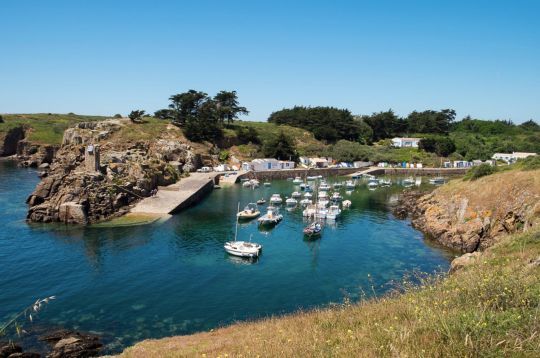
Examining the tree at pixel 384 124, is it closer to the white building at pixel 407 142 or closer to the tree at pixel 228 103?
the white building at pixel 407 142

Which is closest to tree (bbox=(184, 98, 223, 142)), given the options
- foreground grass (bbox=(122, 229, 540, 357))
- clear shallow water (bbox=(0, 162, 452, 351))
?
clear shallow water (bbox=(0, 162, 452, 351))

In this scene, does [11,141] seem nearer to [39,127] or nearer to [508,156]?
[39,127]

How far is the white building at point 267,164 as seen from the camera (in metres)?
112

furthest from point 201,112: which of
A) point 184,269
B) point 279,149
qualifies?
point 184,269

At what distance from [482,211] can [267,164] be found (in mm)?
68361

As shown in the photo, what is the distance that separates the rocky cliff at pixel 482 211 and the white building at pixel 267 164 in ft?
183

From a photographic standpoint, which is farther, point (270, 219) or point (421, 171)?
point (421, 171)

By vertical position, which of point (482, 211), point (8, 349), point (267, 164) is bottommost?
point (8, 349)

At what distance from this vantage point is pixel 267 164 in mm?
112812

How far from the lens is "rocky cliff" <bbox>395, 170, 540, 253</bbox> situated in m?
45.6

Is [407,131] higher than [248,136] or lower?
higher

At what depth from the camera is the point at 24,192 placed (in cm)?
7944

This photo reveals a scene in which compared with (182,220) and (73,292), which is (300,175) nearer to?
(182,220)

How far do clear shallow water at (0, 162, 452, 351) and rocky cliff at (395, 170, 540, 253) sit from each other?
9.79ft
